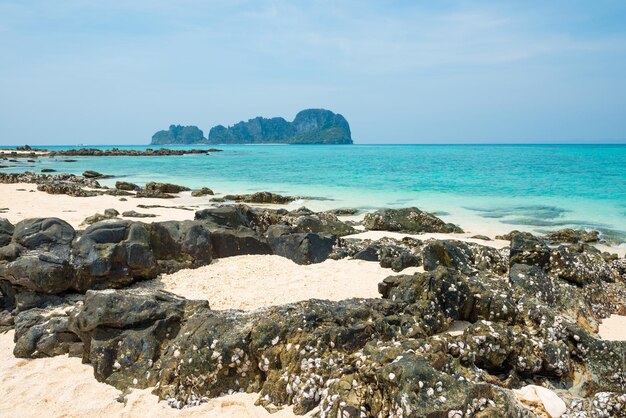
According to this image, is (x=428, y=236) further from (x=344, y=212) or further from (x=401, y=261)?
(x=344, y=212)

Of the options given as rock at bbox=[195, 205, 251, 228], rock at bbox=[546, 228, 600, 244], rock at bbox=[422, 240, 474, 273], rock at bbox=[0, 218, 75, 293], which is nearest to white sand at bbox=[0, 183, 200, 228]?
rock at bbox=[195, 205, 251, 228]

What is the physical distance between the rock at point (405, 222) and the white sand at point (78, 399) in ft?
36.9

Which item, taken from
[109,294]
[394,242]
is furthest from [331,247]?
[109,294]

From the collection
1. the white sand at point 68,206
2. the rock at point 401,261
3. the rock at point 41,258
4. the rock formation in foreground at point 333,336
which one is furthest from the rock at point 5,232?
the rock at point 401,261

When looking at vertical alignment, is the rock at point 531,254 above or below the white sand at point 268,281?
above

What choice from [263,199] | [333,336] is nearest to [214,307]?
[333,336]

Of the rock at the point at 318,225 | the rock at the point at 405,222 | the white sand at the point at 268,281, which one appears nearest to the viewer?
the white sand at the point at 268,281

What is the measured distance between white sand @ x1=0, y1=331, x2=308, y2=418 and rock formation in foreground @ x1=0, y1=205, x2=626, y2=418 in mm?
139

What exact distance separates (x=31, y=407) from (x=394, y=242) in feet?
30.7

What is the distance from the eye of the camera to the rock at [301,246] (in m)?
10.5

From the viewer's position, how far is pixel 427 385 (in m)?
3.97

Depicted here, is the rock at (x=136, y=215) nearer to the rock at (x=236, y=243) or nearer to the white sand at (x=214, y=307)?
the rock at (x=236, y=243)

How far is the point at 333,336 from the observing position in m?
5.08

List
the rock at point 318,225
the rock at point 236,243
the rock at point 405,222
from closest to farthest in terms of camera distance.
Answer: the rock at point 236,243 < the rock at point 318,225 < the rock at point 405,222
